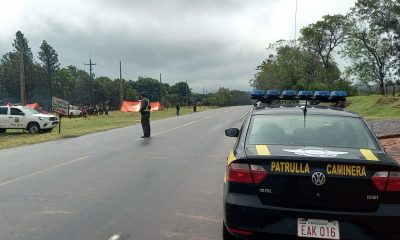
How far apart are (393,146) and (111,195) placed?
9.73 meters

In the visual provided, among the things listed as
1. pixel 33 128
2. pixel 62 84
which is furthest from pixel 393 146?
pixel 62 84

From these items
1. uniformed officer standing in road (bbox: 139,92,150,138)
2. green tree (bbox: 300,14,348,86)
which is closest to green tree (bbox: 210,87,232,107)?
green tree (bbox: 300,14,348,86)

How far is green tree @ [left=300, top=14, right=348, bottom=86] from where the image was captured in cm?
6550

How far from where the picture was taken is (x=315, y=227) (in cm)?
426

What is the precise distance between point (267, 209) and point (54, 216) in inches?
130

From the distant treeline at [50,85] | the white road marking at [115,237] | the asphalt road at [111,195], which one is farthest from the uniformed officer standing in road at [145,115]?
the distant treeline at [50,85]

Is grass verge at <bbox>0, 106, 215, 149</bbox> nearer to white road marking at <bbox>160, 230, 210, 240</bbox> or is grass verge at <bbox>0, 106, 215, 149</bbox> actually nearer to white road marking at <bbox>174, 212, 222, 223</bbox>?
white road marking at <bbox>174, 212, 222, 223</bbox>

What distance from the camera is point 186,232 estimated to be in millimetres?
5715

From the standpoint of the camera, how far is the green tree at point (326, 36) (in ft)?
215

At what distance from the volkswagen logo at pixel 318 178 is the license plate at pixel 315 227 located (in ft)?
1.09

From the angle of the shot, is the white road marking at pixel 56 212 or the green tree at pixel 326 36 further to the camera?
the green tree at pixel 326 36

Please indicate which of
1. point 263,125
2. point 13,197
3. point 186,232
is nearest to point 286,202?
point 263,125

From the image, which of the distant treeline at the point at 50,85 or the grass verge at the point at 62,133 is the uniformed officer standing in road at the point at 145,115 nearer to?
the grass verge at the point at 62,133

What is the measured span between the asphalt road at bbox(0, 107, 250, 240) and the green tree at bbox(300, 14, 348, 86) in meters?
56.7
